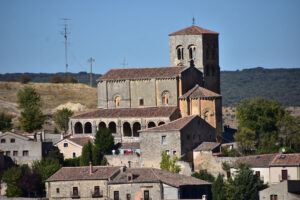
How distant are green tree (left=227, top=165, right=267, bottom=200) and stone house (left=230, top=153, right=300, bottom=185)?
4.64 feet

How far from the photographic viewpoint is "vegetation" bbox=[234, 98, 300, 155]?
246 ft

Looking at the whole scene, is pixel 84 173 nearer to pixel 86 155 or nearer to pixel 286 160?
pixel 86 155

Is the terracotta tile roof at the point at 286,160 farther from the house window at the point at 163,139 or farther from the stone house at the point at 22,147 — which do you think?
the stone house at the point at 22,147

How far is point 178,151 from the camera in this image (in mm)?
71250

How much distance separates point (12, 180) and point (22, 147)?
7.15 m

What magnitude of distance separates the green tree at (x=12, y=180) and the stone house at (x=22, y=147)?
4.54m

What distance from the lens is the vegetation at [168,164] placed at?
7031cm

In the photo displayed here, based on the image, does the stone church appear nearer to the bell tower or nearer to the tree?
the bell tower

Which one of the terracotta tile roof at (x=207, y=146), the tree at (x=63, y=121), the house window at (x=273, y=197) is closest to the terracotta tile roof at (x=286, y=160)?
the house window at (x=273, y=197)

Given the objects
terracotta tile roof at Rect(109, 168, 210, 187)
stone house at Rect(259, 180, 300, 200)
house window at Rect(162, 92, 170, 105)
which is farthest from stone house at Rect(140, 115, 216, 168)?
stone house at Rect(259, 180, 300, 200)

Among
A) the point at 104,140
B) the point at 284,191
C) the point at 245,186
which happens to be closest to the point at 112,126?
the point at 104,140

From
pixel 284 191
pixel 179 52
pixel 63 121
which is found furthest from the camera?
pixel 63 121

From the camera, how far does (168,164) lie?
70.9 m

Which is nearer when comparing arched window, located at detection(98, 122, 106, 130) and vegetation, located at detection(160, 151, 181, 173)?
vegetation, located at detection(160, 151, 181, 173)
